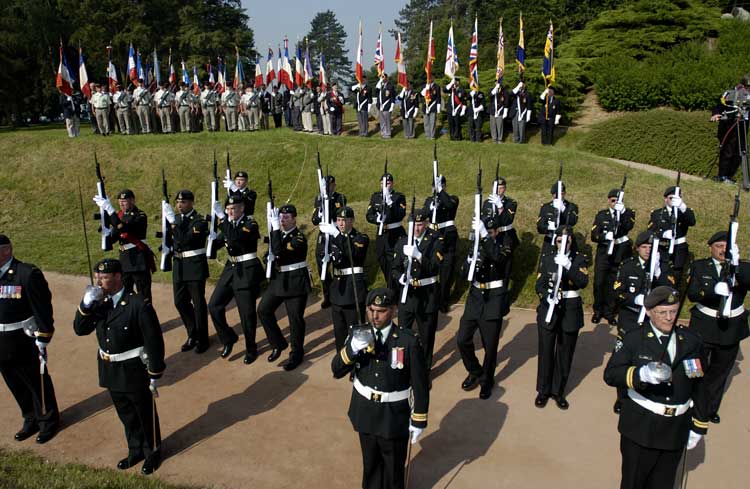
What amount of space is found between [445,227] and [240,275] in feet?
12.4

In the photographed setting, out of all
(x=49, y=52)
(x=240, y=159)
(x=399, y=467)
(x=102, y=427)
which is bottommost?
(x=102, y=427)

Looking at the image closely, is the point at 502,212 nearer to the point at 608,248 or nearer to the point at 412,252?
the point at 608,248

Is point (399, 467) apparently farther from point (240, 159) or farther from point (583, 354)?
A: point (240, 159)

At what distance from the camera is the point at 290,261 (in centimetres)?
750

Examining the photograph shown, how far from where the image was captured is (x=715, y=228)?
10461 millimetres

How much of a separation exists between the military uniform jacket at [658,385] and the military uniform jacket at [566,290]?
2.04m

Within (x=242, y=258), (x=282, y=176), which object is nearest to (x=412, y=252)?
(x=242, y=258)

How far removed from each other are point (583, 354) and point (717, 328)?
2.16m

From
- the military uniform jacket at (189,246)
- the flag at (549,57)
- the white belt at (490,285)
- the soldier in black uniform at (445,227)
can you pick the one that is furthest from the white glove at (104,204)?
the flag at (549,57)

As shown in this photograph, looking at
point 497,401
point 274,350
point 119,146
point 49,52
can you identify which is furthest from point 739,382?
point 49,52

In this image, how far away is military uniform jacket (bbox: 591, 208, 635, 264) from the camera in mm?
8617

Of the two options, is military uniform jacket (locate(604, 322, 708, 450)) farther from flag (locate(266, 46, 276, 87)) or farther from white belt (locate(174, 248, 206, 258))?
flag (locate(266, 46, 276, 87))

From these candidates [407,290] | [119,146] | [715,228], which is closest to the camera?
[407,290]

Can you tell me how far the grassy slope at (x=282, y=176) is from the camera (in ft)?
37.8
